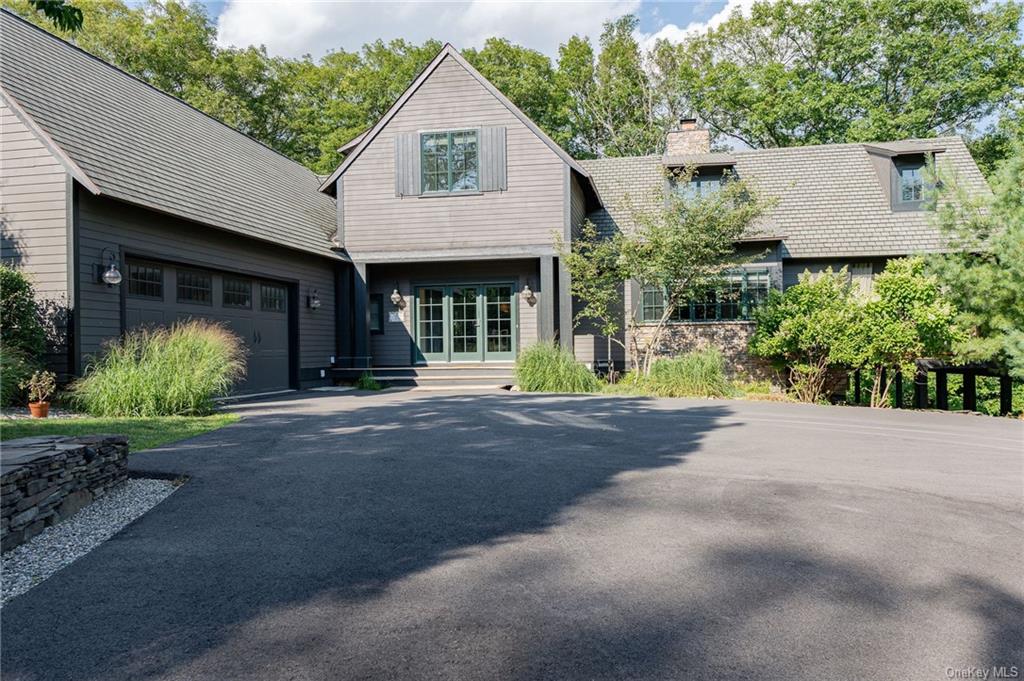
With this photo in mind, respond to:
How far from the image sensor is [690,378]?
12336mm

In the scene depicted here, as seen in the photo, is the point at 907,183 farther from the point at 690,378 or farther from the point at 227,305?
the point at 227,305

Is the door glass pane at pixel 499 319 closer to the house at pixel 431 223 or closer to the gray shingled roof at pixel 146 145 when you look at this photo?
the house at pixel 431 223

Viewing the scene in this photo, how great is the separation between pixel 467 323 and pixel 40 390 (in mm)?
8791

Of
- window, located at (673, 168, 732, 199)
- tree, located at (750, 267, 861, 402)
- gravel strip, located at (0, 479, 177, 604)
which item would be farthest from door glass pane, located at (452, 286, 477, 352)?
gravel strip, located at (0, 479, 177, 604)

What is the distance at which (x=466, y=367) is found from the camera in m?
14.5

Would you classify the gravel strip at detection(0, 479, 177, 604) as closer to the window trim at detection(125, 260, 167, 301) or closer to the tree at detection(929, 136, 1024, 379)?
the window trim at detection(125, 260, 167, 301)

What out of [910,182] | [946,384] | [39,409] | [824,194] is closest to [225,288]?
[39,409]

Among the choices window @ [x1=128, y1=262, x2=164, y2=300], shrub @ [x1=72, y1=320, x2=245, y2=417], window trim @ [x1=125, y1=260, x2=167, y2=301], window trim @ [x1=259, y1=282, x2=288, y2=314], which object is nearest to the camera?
shrub @ [x1=72, y1=320, x2=245, y2=417]

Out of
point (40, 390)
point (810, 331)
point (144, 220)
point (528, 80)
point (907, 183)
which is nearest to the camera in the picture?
point (40, 390)

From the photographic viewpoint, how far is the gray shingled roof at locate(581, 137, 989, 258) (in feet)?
49.2

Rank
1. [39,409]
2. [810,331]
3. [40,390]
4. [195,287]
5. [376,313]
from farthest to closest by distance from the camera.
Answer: [376,313] < [810,331] < [195,287] < [40,390] < [39,409]

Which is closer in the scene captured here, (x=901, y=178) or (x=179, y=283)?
(x=179, y=283)

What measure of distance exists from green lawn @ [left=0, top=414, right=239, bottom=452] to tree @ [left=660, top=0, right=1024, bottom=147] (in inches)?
960

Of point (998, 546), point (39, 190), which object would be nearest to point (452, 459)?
point (998, 546)
